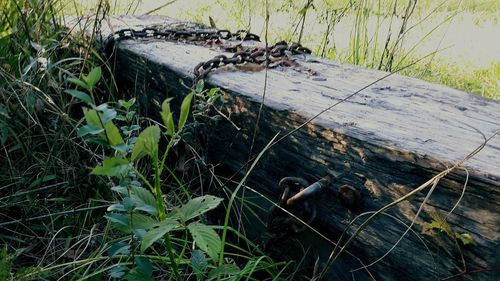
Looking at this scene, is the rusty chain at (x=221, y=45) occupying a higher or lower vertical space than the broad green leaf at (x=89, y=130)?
lower

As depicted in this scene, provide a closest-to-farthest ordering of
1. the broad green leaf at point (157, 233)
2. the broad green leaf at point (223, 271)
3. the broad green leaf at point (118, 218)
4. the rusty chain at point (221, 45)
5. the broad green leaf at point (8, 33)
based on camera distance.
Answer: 1. the broad green leaf at point (157, 233)
2. the broad green leaf at point (118, 218)
3. the broad green leaf at point (223, 271)
4. the rusty chain at point (221, 45)
5. the broad green leaf at point (8, 33)

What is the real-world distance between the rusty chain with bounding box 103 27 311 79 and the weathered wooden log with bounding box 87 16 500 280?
0.22ft

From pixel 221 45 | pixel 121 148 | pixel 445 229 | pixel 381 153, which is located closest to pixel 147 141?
pixel 121 148

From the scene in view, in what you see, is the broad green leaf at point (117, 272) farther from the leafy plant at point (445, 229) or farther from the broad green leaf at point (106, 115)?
the leafy plant at point (445, 229)

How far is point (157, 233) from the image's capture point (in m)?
1.20

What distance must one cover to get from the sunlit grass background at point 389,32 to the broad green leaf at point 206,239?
1740mm

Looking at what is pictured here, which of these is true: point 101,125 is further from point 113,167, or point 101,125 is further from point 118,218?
point 118,218

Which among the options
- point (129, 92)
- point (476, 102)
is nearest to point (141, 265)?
point (476, 102)

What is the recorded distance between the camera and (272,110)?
5.44ft

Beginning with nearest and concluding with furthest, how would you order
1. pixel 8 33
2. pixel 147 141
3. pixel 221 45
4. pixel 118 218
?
pixel 147 141 < pixel 118 218 < pixel 8 33 < pixel 221 45

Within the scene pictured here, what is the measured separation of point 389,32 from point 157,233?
2100 mm

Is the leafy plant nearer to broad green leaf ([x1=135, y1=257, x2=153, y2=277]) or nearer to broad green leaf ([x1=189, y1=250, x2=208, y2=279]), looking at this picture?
broad green leaf ([x1=189, y1=250, x2=208, y2=279])

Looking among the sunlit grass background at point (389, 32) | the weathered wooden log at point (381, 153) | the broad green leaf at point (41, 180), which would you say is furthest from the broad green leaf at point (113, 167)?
the sunlit grass background at point (389, 32)

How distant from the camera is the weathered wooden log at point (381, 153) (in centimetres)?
120
